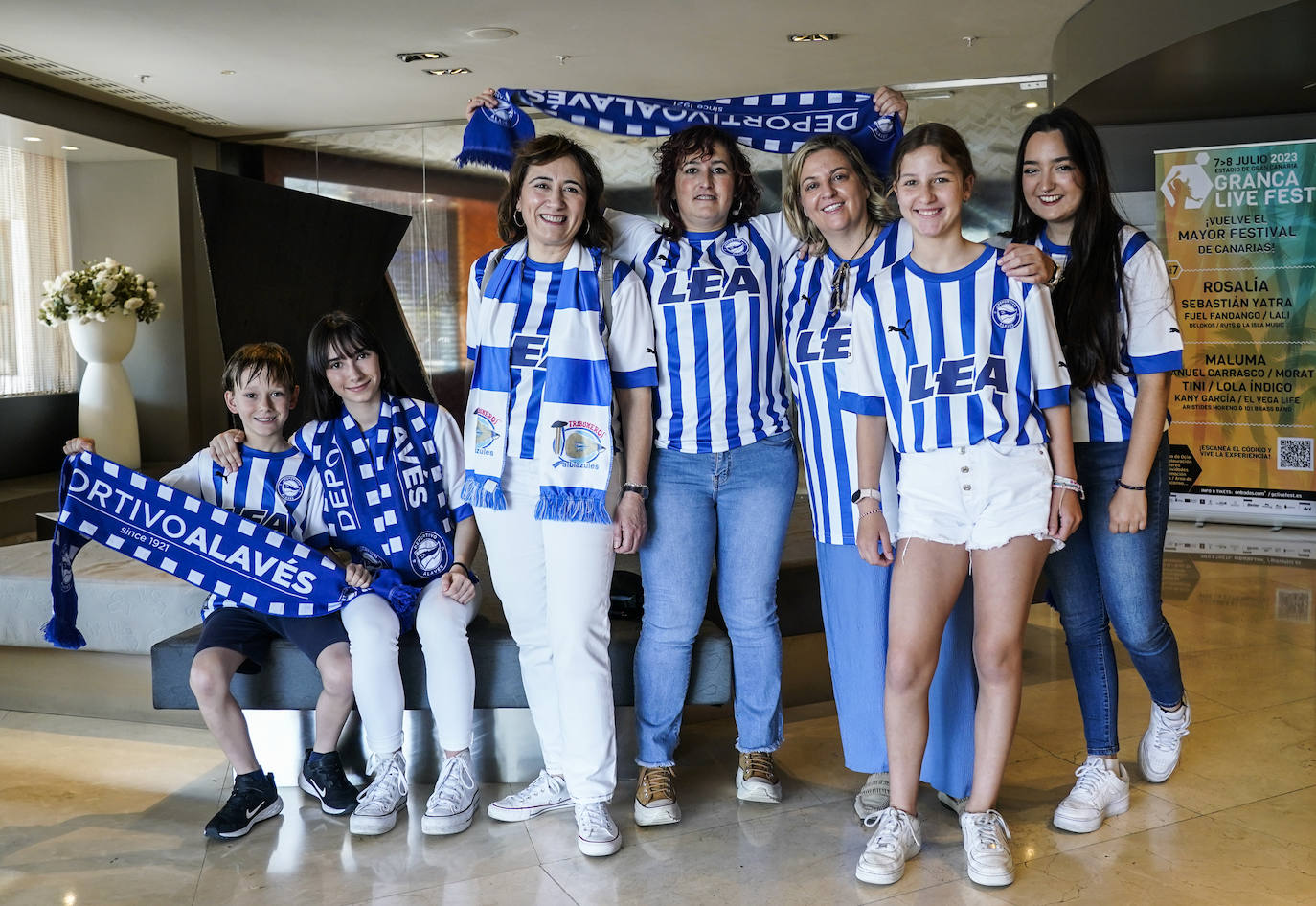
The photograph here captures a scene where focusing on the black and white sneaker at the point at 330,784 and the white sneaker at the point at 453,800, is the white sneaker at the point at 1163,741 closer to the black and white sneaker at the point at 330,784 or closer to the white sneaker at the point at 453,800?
the white sneaker at the point at 453,800

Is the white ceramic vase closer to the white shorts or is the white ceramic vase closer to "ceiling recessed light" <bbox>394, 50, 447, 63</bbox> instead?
"ceiling recessed light" <bbox>394, 50, 447, 63</bbox>

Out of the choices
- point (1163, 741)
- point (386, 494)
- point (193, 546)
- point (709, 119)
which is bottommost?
point (1163, 741)

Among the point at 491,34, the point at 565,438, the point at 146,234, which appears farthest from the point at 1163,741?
the point at 146,234

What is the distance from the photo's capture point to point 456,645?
254cm

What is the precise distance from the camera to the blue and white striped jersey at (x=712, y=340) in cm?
242

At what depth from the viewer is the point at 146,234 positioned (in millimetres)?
8414

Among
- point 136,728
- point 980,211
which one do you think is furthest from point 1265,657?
point 980,211

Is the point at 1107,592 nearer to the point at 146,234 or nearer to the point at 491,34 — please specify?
the point at 491,34

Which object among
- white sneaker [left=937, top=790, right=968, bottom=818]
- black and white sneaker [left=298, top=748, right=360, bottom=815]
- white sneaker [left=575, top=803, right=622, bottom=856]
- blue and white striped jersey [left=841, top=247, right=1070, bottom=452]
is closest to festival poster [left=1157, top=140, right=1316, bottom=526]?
white sneaker [left=937, top=790, right=968, bottom=818]

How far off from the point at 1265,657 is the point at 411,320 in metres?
6.81

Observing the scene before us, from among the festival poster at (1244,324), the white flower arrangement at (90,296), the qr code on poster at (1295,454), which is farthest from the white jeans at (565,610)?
the white flower arrangement at (90,296)

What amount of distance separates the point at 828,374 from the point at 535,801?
47.0 inches

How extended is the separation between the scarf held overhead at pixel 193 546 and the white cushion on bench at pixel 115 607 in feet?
1.51

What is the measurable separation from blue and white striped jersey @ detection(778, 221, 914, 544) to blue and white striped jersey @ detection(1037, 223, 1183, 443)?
44 cm
